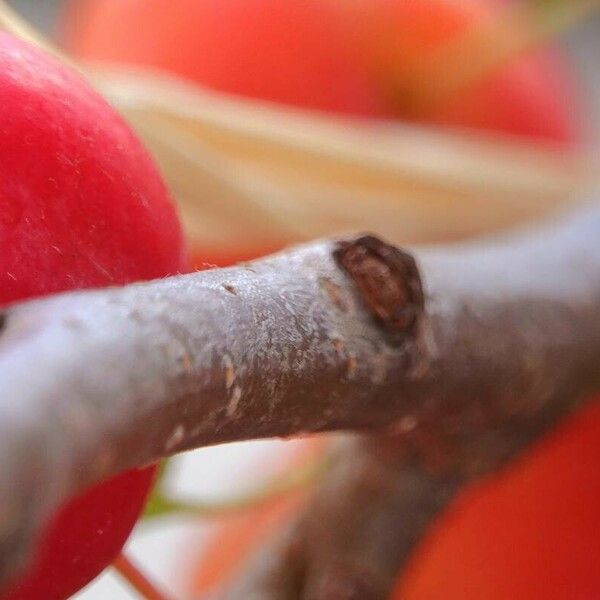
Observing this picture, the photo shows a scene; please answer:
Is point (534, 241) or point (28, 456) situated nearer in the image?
point (28, 456)

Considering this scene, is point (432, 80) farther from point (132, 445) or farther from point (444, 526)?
point (132, 445)

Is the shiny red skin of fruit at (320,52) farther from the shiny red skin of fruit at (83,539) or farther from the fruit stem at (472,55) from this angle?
the shiny red skin of fruit at (83,539)

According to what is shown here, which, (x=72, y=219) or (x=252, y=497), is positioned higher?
(x=72, y=219)

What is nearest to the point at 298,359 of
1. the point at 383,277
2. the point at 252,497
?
the point at 383,277

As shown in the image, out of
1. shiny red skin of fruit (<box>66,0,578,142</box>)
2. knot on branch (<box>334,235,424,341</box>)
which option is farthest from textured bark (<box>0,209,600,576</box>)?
shiny red skin of fruit (<box>66,0,578,142</box>)

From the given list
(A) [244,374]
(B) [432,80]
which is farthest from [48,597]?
(B) [432,80]

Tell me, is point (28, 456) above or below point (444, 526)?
above

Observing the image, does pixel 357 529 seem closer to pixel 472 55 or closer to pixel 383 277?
pixel 383 277
